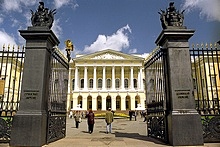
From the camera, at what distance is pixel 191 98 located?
7082mm

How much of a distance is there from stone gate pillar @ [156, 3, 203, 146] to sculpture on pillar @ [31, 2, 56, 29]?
4.27 m

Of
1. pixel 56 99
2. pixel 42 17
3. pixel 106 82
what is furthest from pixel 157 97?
pixel 106 82

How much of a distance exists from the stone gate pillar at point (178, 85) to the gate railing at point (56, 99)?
421cm

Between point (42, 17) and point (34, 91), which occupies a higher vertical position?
point (42, 17)

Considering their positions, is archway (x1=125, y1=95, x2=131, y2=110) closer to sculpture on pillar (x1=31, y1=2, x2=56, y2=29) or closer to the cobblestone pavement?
the cobblestone pavement

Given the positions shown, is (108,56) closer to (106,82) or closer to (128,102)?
(106,82)

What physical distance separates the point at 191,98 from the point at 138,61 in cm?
5597

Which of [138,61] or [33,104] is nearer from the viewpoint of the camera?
[33,104]

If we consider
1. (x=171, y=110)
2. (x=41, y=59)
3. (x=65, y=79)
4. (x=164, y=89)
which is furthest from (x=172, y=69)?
(x=65, y=79)

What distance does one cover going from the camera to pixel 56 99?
28.4 feet

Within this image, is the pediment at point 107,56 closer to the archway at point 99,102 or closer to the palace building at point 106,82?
the palace building at point 106,82

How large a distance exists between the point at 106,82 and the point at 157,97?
5540 centimetres

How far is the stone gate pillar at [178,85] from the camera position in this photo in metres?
6.71

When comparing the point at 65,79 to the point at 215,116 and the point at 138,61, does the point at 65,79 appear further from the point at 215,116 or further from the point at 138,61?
the point at 138,61
